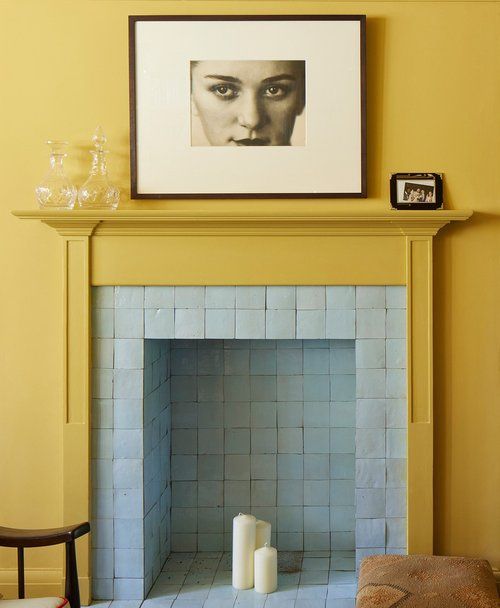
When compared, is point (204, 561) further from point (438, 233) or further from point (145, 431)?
point (438, 233)

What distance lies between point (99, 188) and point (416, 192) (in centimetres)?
120

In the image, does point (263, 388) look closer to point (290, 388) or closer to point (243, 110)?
point (290, 388)

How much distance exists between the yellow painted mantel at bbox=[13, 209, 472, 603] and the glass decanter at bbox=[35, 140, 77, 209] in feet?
0.34

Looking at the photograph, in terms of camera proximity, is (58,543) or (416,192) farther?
(416,192)

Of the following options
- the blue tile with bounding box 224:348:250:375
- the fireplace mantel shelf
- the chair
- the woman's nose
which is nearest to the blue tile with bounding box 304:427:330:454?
the blue tile with bounding box 224:348:250:375

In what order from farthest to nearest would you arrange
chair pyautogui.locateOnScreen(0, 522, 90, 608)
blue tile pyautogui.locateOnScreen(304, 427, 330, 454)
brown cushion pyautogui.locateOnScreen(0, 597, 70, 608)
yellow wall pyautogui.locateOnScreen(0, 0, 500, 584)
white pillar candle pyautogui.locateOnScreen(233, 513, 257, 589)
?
blue tile pyautogui.locateOnScreen(304, 427, 330, 454) → white pillar candle pyautogui.locateOnScreen(233, 513, 257, 589) → yellow wall pyautogui.locateOnScreen(0, 0, 500, 584) → chair pyautogui.locateOnScreen(0, 522, 90, 608) → brown cushion pyautogui.locateOnScreen(0, 597, 70, 608)

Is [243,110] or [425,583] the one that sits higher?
[243,110]

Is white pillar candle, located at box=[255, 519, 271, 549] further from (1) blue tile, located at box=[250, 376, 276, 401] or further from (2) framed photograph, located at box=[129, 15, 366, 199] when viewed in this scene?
(2) framed photograph, located at box=[129, 15, 366, 199]

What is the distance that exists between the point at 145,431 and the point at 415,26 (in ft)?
6.20

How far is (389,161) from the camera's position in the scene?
296cm

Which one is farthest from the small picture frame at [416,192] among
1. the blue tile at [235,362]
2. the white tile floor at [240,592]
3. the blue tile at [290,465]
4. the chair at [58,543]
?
the chair at [58,543]

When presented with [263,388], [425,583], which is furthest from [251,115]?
[425,583]

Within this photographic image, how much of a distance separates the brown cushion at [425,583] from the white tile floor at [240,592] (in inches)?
12.3

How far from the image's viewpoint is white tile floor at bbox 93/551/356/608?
2938mm
